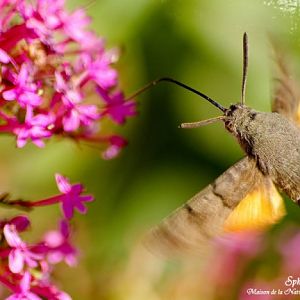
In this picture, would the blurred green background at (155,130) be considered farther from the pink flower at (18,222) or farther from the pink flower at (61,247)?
the pink flower at (18,222)

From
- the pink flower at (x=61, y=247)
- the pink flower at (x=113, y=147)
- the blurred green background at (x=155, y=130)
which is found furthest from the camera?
the blurred green background at (x=155, y=130)

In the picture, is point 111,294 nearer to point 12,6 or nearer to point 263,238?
point 263,238

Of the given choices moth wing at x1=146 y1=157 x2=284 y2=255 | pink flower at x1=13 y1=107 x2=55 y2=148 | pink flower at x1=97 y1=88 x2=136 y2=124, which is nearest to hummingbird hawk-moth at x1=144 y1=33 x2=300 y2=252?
moth wing at x1=146 y1=157 x2=284 y2=255

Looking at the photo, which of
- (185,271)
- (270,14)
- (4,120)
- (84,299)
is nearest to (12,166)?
(84,299)

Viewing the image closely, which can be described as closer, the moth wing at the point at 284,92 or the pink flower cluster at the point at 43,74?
the pink flower cluster at the point at 43,74

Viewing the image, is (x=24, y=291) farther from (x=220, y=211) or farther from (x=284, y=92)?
(x=284, y=92)

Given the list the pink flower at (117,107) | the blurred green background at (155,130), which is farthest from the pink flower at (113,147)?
the blurred green background at (155,130)
